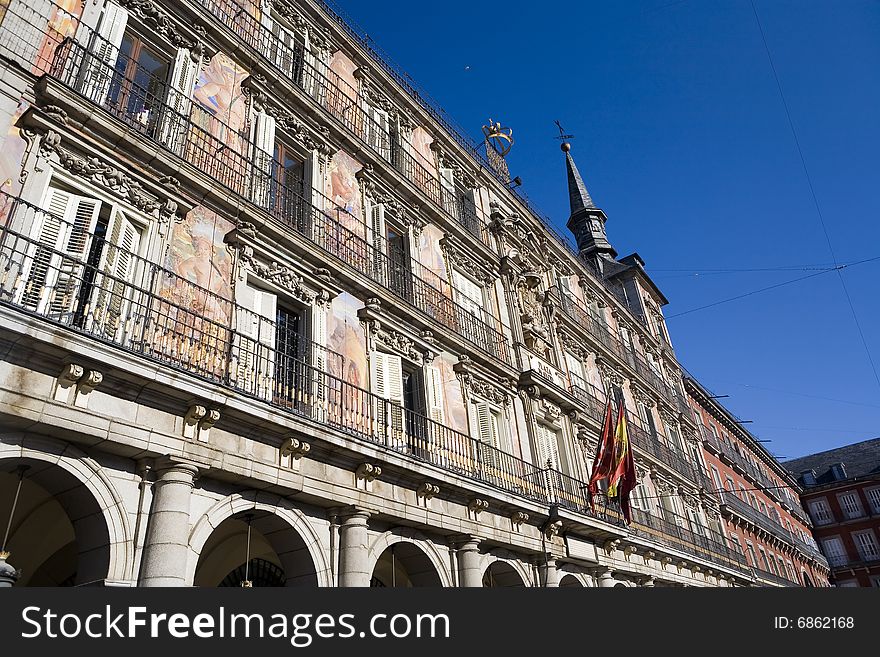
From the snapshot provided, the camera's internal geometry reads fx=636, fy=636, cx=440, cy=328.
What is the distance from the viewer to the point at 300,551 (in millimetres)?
9398

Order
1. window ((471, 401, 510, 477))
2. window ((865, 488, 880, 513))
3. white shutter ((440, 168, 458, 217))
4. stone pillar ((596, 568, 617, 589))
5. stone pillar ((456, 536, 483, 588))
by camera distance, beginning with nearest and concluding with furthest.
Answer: stone pillar ((456, 536, 483, 588)) < window ((471, 401, 510, 477)) < stone pillar ((596, 568, 617, 589)) < white shutter ((440, 168, 458, 217)) < window ((865, 488, 880, 513))

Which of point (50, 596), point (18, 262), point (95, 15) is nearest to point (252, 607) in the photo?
point (50, 596)

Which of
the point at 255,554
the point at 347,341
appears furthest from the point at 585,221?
the point at 255,554

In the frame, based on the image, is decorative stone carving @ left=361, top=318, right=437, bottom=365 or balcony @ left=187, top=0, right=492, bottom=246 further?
balcony @ left=187, top=0, right=492, bottom=246

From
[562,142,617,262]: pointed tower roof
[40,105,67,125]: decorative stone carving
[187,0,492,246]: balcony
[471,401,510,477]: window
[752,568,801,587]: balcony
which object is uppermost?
[562,142,617,262]: pointed tower roof

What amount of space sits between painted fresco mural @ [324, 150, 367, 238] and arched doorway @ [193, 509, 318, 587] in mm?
6421

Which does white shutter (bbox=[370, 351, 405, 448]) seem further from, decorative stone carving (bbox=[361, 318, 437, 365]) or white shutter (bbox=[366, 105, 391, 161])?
white shutter (bbox=[366, 105, 391, 161])

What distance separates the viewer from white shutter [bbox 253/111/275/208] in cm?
1174

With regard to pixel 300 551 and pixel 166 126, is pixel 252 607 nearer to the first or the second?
pixel 300 551

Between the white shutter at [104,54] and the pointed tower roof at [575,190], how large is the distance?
3382 cm

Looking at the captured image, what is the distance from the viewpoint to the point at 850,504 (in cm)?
5262

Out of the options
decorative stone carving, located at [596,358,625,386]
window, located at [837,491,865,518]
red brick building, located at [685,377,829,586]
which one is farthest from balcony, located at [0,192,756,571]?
window, located at [837,491,865,518]

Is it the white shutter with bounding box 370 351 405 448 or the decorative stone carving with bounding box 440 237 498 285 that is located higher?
the decorative stone carving with bounding box 440 237 498 285

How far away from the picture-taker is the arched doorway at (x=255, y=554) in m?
9.32
